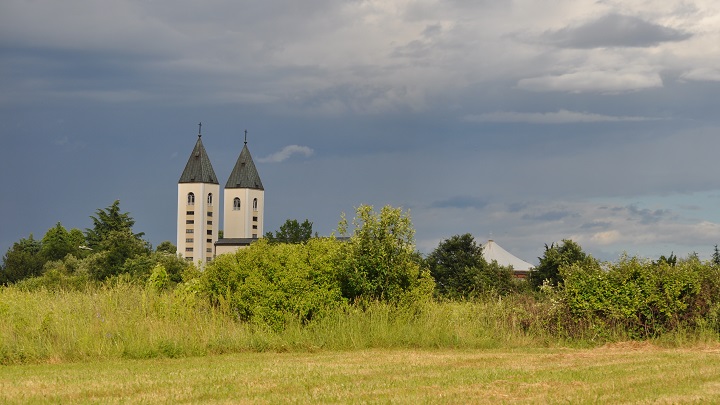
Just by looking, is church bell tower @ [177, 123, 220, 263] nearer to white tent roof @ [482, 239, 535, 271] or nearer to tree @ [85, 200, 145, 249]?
tree @ [85, 200, 145, 249]

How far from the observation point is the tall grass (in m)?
16.6

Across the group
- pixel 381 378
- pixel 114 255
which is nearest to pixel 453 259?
pixel 381 378

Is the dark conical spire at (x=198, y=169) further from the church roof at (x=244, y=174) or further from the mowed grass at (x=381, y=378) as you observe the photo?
the mowed grass at (x=381, y=378)

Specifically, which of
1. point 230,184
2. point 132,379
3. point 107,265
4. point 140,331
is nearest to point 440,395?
point 132,379

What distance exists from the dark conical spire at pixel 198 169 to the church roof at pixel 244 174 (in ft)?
11.6

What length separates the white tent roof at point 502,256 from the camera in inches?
2411

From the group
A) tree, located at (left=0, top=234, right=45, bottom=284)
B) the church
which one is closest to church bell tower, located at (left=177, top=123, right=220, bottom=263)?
the church

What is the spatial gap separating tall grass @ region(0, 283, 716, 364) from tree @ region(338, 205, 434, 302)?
0.39 metres

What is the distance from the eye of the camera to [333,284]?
1934 cm

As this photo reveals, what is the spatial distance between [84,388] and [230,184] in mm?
151008

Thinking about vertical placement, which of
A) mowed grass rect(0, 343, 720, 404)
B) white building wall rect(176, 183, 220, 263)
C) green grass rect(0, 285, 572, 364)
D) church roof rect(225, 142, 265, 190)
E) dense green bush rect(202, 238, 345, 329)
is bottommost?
mowed grass rect(0, 343, 720, 404)

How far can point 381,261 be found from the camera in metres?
19.5

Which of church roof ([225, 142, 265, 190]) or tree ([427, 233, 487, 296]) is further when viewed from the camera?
church roof ([225, 142, 265, 190])

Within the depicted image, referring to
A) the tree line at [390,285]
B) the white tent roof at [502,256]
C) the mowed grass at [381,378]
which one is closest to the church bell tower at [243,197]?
the white tent roof at [502,256]
